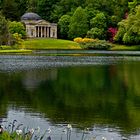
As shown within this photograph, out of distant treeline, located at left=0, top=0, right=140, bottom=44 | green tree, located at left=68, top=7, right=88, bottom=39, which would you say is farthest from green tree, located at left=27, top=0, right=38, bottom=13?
green tree, located at left=68, top=7, right=88, bottom=39

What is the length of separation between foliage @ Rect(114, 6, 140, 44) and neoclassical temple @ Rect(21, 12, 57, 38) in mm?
20631

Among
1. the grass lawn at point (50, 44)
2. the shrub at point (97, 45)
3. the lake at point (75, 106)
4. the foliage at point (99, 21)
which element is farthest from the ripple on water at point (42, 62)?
the foliage at point (99, 21)

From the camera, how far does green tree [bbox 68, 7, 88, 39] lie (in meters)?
117

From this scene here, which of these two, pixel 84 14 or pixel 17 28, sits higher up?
pixel 84 14

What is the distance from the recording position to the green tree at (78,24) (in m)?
117

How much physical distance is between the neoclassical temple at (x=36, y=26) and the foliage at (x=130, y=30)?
67.7 ft

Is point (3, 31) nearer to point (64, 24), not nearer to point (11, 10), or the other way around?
point (64, 24)

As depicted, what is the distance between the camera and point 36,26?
414 ft

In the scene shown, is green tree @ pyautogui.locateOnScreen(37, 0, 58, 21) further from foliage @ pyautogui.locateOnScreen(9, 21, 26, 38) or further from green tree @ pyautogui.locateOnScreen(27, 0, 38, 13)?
foliage @ pyautogui.locateOnScreen(9, 21, 26, 38)

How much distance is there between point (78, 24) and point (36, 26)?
14.5 metres

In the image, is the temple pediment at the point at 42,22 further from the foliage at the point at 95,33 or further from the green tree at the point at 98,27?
the foliage at the point at 95,33

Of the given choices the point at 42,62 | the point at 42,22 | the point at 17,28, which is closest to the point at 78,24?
the point at 42,22

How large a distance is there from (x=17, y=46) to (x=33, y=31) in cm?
3404

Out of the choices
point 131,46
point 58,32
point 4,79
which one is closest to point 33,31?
point 58,32
